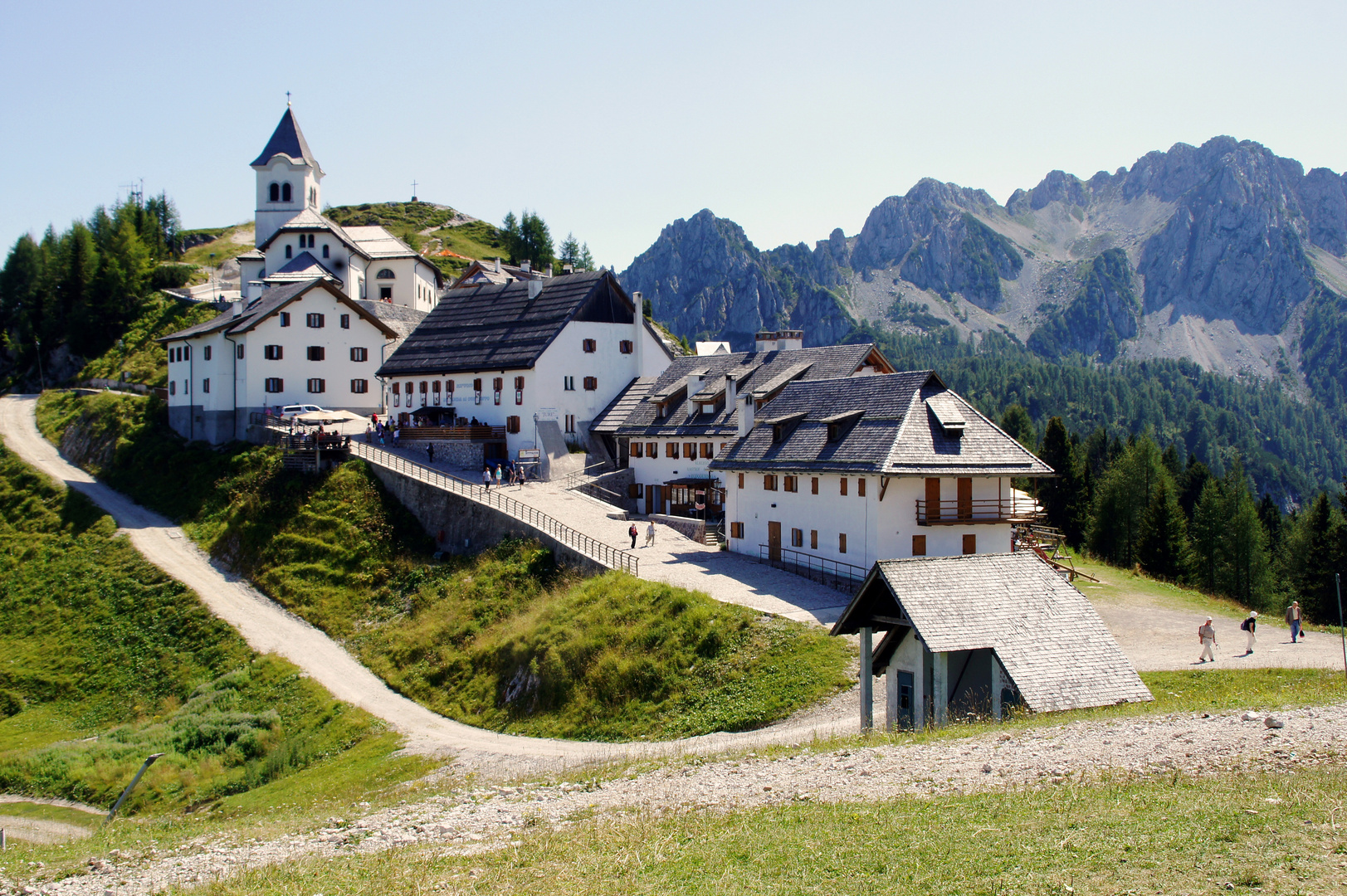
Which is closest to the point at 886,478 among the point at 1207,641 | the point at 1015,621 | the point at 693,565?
the point at 693,565

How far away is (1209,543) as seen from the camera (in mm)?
74500

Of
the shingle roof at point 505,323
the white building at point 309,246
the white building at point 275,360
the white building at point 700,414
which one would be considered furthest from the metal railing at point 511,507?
the white building at point 309,246

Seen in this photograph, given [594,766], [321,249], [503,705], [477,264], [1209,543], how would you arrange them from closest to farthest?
[594,766]
[503,705]
[1209,543]
[321,249]
[477,264]

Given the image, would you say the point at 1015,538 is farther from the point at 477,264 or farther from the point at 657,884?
the point at 477,264

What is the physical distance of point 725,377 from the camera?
56.4m

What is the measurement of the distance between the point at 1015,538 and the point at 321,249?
72932 millimetres

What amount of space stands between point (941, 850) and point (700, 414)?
4326 cm

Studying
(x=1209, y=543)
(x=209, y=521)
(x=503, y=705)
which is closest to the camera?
(x=503, y=705)

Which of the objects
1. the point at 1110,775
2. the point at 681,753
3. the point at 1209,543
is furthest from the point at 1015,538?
the point at 1209,543

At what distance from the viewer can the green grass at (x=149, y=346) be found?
80.6 meters

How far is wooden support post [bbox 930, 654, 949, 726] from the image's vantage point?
2117 cm

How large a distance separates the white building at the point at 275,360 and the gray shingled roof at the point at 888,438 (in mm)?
33160

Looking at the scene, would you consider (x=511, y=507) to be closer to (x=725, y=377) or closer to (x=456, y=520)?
(x=456, y=520)

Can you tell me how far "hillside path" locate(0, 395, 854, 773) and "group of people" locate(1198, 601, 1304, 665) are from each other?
12532mm
